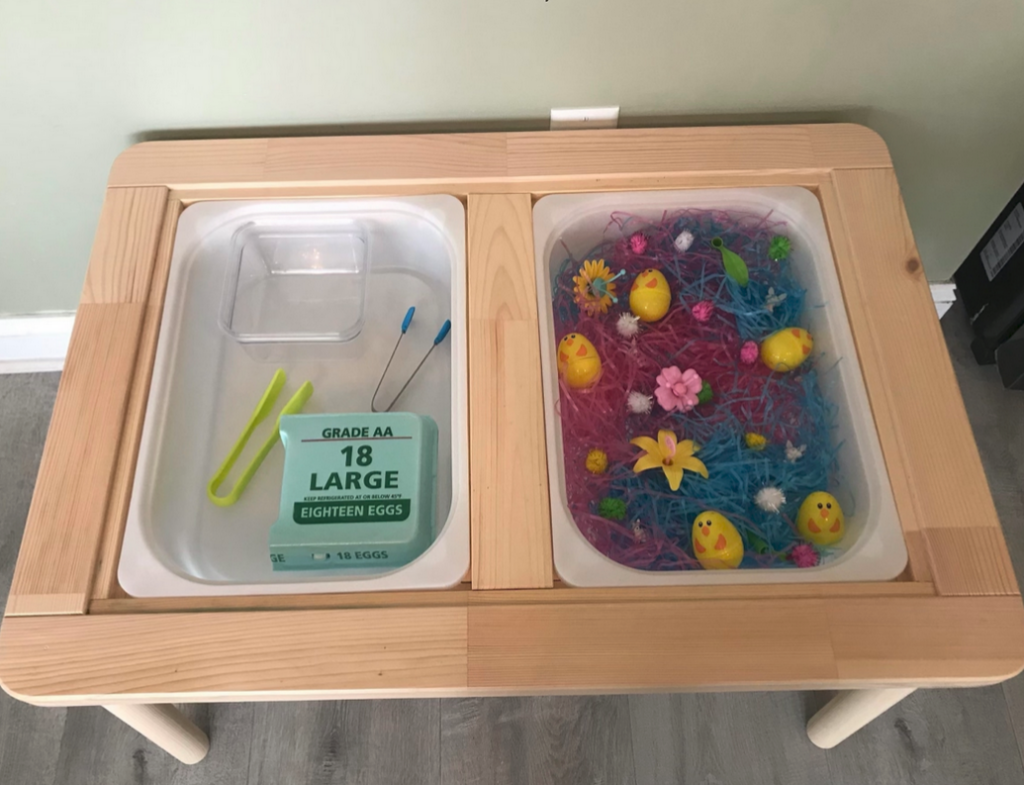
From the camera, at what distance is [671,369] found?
0.83 metres

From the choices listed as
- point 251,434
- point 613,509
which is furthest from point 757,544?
point 251,434

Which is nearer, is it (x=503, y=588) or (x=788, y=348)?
(x=503, y=588)

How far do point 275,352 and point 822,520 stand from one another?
69 cm

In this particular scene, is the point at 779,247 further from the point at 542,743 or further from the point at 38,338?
the point at 38,338

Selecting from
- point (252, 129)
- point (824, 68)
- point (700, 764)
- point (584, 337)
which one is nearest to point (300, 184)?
point (252, 129)

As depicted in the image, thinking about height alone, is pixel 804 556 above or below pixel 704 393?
below

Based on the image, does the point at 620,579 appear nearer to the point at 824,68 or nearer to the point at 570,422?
the point at 570,422

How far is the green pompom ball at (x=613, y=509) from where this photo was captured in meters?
0.77

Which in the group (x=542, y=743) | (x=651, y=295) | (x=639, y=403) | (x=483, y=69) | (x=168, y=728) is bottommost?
(x=542, y=743)

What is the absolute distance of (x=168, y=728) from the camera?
899mm

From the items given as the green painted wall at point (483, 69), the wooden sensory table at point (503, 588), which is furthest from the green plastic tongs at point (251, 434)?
the green painted wall at point (483, 69)

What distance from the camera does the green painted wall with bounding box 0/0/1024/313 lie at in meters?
0.78

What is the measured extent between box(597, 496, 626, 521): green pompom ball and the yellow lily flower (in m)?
0.04

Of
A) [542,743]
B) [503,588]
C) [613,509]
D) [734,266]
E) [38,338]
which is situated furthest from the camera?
[38,338]
